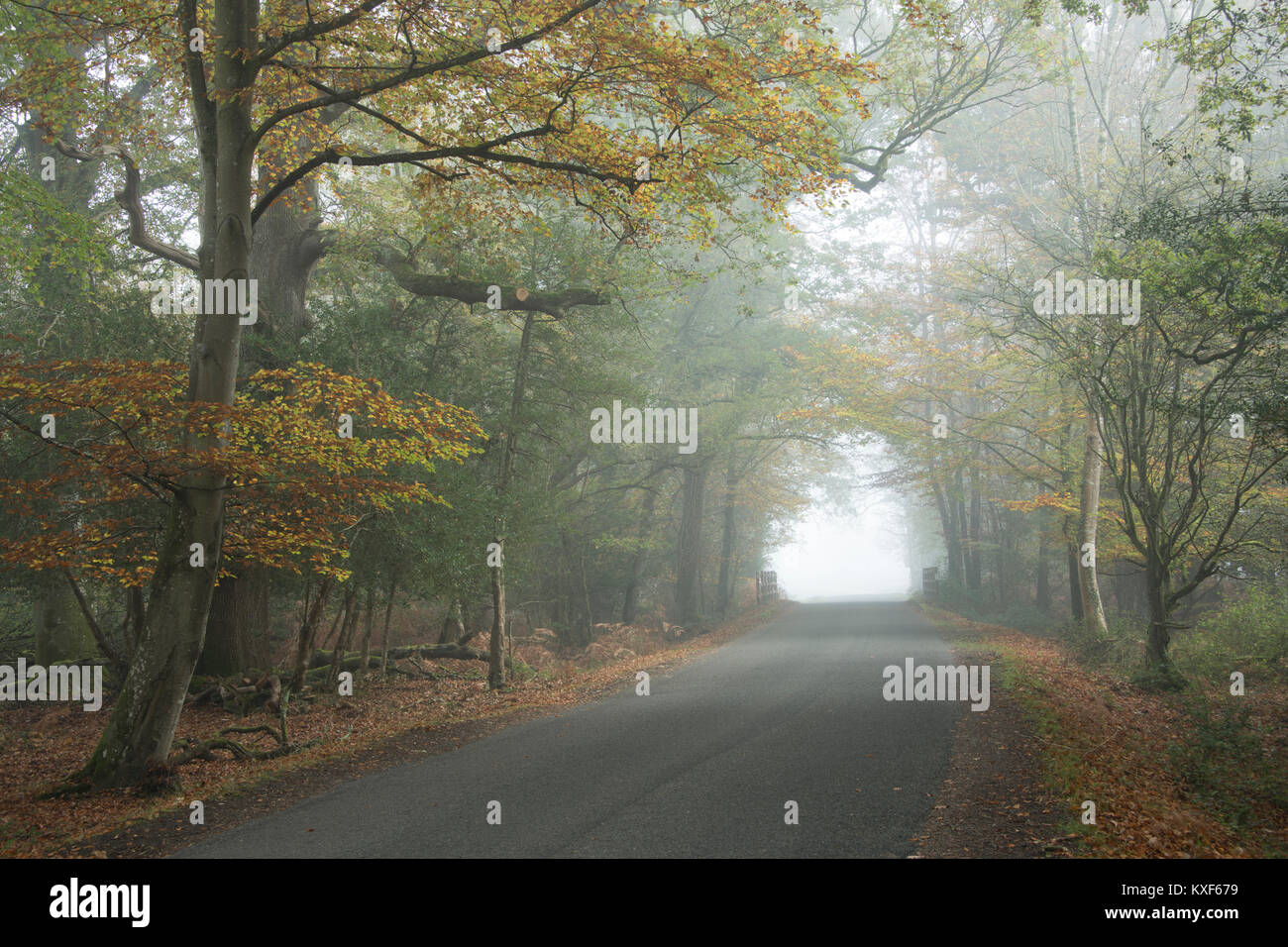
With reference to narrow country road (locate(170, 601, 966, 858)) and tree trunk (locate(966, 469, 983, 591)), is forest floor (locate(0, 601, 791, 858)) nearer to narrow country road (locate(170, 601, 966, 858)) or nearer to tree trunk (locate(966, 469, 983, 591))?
narrow country road (locate(170, 601, 966, 858))

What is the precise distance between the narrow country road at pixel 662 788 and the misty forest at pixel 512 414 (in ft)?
0.27

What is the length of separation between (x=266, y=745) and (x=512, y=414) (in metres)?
6.53

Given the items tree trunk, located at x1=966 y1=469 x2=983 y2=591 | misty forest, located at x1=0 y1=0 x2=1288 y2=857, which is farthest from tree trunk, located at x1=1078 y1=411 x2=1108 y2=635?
tree trunk, located at x1=966 y1=469 x2=983 y2=591

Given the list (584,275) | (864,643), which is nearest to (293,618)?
(584,275)

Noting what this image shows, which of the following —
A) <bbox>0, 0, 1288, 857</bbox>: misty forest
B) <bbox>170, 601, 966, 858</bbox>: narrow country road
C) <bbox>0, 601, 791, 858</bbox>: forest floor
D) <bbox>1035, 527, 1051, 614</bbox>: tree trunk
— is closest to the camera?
<bbox>170, 601, 966, 858</bbox>: narrow country road

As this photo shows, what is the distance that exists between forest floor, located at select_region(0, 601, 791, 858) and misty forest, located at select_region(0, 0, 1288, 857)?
0.09 metres

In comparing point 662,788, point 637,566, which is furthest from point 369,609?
point 637,566

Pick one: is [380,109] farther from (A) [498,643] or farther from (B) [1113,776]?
(B) [1113,776]

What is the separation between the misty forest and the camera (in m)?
7.20

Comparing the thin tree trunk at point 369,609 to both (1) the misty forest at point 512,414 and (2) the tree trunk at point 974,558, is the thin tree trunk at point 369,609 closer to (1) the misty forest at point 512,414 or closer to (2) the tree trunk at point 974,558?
(1) the misty forest at point 512,414

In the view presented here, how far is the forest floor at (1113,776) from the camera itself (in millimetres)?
5109

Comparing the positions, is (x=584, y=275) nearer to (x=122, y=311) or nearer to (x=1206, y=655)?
(x=122, y=311)

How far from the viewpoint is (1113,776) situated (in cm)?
670

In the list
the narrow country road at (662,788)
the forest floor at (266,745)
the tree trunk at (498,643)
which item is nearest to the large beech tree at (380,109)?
the forest floor at (266,745)
